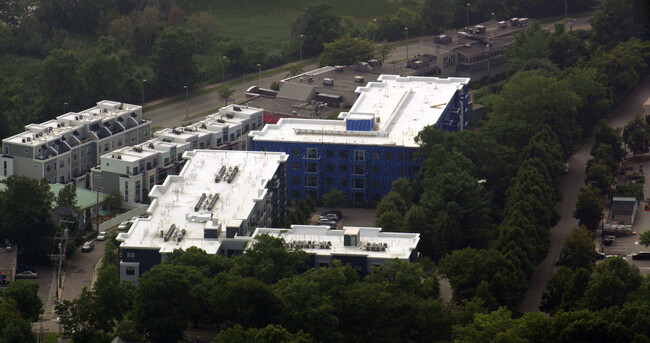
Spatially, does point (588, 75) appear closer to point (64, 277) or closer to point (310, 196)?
point (310, 196)

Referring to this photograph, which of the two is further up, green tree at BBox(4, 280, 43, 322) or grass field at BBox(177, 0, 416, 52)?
grass field at BBox(177, 0, 416, 52)

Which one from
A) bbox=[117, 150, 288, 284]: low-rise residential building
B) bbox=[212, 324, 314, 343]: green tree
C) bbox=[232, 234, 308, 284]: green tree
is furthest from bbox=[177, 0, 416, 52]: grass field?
bbox=[212, 324, 314, 343]: green tree

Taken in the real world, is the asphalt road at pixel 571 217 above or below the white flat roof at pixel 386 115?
below

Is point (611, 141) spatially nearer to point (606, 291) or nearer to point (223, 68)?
point (606, 291)

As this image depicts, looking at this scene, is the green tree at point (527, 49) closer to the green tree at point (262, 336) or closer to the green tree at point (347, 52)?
the green tree at point (347, 52)

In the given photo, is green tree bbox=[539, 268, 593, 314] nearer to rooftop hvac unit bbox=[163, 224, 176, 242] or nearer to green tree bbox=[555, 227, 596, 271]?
green tree bbox=[555, 227, 596, 271]

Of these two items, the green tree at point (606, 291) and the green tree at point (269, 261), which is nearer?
the green tree at point (606, 291)

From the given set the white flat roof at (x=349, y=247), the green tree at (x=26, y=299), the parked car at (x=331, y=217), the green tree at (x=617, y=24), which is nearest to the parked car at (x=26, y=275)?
the green tree at (x=26, y=299)
